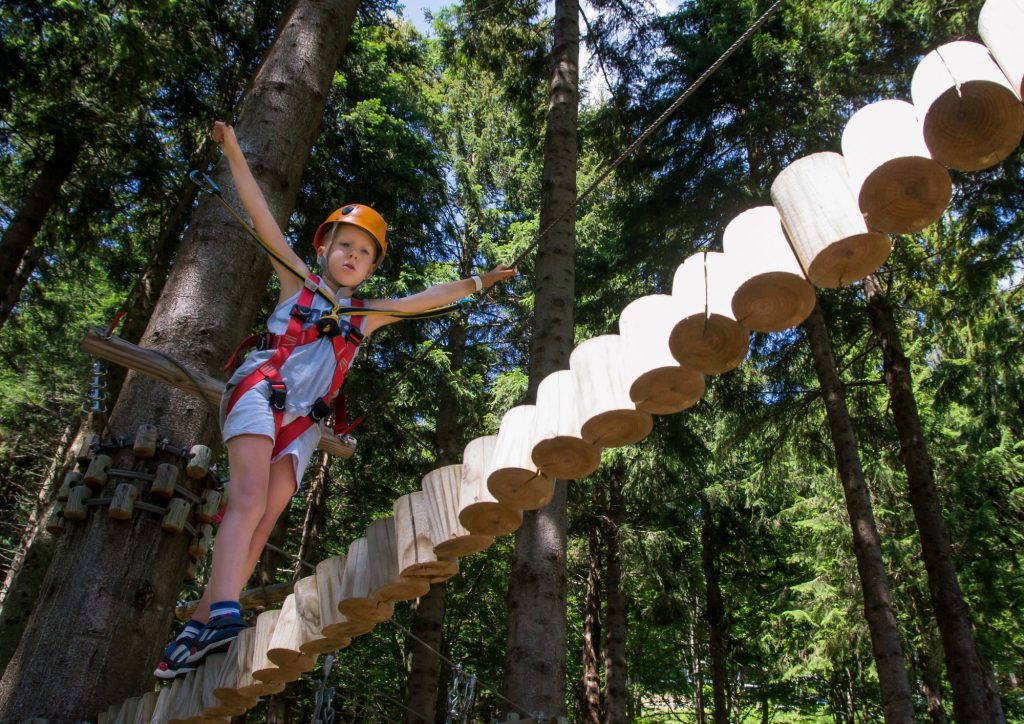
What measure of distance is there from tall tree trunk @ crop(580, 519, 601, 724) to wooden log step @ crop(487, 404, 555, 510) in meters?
12.3

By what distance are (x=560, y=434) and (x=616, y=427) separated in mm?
120

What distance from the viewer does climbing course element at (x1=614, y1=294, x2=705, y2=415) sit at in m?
1.58

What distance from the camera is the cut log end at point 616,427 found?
1.66m

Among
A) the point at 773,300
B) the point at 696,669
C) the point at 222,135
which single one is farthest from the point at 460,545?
the point at 696,669

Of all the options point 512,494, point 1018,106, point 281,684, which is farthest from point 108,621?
point 1018,106

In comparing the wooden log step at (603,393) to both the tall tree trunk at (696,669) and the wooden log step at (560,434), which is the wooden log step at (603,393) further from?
the tall tree trunk at (696,669)

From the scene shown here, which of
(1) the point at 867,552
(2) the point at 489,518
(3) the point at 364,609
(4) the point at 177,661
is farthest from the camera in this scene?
(1) the point at 867,552

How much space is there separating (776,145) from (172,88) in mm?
6605

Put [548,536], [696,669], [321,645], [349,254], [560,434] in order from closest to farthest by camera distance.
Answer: [560,434] → [321,645] → [349,254] → [548,536] → [696,669]

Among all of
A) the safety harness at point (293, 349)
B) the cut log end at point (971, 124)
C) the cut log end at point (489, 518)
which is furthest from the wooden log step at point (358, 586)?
the cut log end at point (971, 124)

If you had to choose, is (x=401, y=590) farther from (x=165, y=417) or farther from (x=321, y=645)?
(x=165, y=417)

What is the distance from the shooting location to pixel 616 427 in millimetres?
1704

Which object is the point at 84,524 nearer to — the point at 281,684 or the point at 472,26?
the point at 281,684

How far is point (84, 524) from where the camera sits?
257 cm
